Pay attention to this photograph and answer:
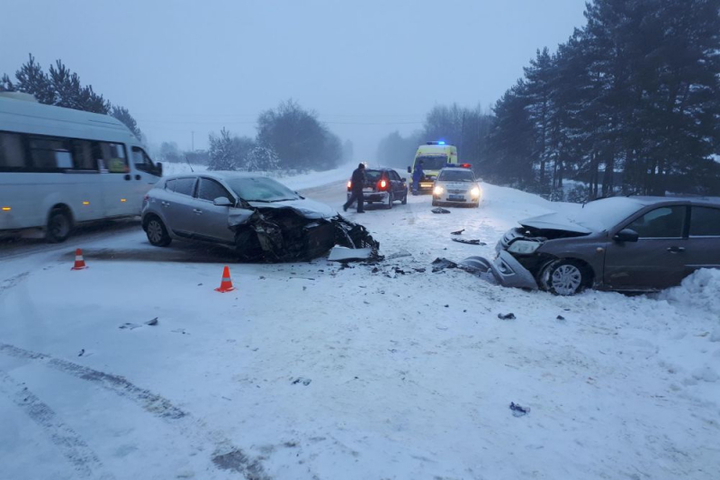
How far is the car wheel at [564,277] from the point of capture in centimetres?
601

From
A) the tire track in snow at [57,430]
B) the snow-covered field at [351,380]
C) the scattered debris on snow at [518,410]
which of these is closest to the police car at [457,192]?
the snow-covered field at [351,380]

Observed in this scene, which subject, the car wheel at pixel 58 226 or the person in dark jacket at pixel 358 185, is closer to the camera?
the car wheel at pixel 58 226

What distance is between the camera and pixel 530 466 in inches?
103

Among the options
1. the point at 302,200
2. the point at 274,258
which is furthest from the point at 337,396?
the point at 302,200

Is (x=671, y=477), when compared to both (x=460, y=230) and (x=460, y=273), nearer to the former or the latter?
(x=460, y=273)

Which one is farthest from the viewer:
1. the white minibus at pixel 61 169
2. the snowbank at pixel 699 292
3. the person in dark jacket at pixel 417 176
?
the person in dark jacket at pixel 417 176

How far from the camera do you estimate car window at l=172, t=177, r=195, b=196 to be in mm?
8627

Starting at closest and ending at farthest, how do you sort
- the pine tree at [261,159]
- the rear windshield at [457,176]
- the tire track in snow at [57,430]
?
the tire track in snow at [57,430] < the rear windshield at [457,176] < the pine tree at [261,159]

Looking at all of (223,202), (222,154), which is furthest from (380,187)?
(222,154)

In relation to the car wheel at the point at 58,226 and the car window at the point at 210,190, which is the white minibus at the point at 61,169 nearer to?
the car wheel at the point at 58,226

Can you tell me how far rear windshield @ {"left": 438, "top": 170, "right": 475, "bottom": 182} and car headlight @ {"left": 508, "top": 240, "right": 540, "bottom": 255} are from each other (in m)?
11.2

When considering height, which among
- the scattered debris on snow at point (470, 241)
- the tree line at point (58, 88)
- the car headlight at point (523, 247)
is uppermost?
the tree line at point (58, 88)

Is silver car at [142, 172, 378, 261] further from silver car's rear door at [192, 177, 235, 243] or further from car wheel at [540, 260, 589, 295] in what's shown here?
car wheel at [540, 260, 589, 295]

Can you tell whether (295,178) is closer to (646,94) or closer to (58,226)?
(646,94)
